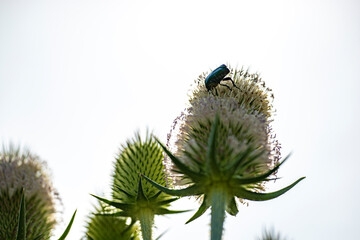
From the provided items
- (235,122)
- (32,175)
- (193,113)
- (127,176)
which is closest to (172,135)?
(193,113)

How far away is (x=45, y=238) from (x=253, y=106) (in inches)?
133

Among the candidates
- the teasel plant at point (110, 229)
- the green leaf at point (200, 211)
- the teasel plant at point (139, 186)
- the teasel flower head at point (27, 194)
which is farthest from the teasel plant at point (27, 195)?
the green leaf at point (200, 211)

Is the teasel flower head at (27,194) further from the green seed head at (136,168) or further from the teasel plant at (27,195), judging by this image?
the green seed head at (136,168)

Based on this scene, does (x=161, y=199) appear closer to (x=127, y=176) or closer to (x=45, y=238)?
(x=127, y=176)

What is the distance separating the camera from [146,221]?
5418mm

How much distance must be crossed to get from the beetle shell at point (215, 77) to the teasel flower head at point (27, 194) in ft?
9.04

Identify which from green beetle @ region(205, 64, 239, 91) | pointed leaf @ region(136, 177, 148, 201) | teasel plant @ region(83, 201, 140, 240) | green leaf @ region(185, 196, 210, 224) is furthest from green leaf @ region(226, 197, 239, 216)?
teasel plant @ region(83, 201, 140, 240)

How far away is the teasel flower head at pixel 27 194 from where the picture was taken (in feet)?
19.0

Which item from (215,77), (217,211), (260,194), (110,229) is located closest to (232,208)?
(260,194)

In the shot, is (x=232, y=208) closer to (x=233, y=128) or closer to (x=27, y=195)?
(x=233, y=128)

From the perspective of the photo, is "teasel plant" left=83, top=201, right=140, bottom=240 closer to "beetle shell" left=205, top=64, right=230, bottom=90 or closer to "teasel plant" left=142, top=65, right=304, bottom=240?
"teasel plant" left=142, top=65, right=304, bottom=240

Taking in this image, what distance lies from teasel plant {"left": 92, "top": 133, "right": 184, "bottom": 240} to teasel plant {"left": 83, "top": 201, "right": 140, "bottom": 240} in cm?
35

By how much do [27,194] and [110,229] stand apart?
130 cm

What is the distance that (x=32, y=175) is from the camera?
6.57 metres
